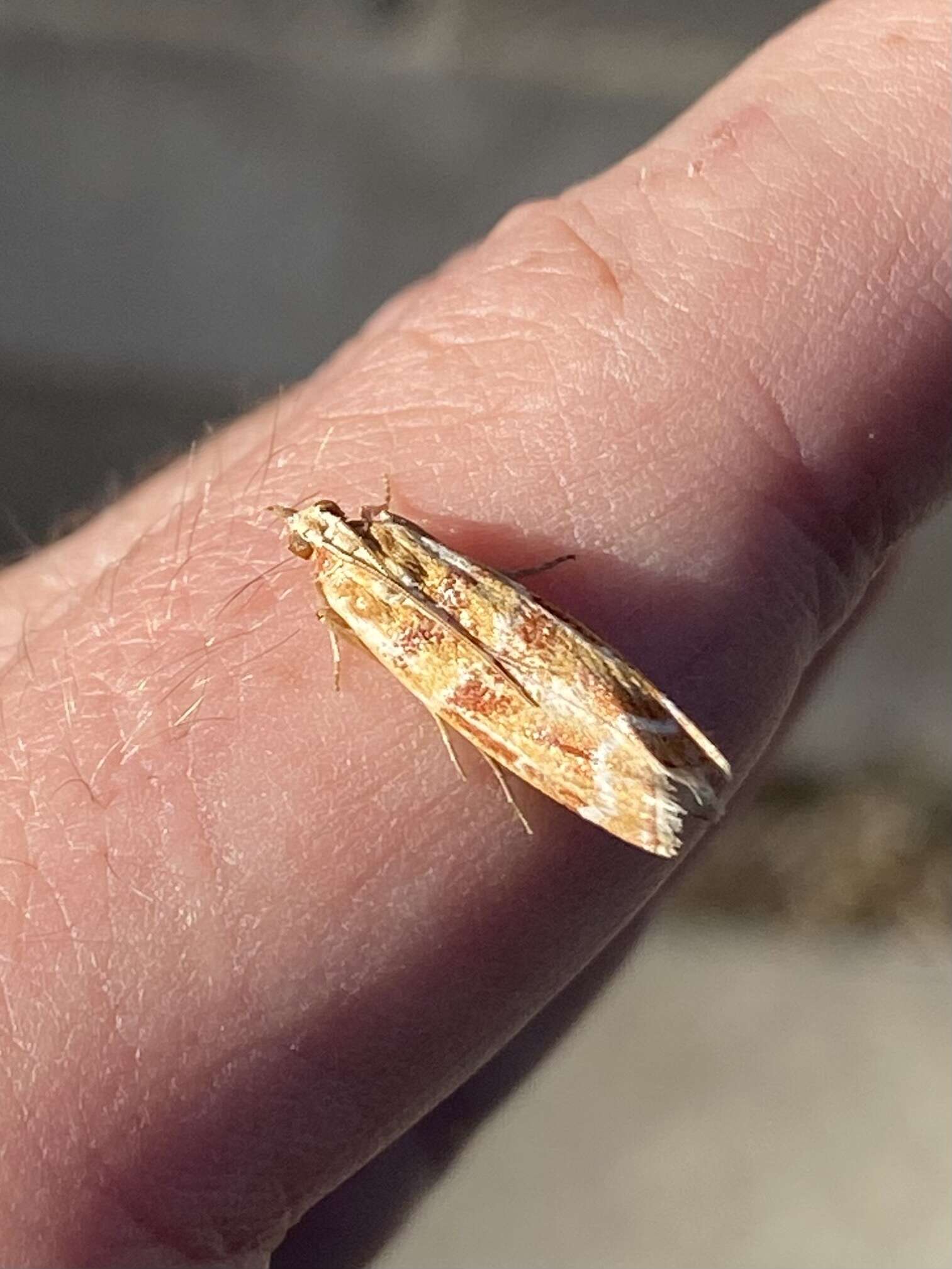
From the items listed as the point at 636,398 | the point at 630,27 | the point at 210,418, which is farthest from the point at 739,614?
the point at 630,27

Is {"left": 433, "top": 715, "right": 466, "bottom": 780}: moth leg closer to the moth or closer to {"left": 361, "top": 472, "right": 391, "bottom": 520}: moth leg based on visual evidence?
the moth

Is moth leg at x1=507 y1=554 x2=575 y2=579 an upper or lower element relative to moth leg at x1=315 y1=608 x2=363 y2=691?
lower

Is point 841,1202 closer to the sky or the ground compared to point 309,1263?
closer to the ground

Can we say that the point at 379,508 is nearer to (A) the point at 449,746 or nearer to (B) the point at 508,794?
(A) the point at 449,746

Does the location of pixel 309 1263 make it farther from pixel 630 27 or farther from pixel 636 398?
pixel 630 27

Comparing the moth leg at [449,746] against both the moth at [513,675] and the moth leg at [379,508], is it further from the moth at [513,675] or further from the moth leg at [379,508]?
the moth leg at [379,508]

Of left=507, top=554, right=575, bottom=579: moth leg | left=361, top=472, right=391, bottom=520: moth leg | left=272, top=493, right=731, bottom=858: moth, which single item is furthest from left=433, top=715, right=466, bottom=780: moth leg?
left=361, top=472, right=391, bottom=520: moth leg
